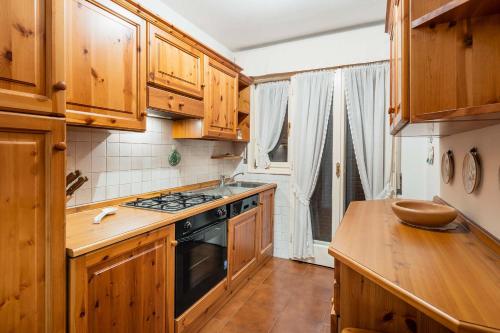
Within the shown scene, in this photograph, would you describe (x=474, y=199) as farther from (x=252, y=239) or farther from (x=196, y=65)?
(x=196, y=65)

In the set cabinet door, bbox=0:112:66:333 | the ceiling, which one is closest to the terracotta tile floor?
cabinet door, bbox=0:112:66:333

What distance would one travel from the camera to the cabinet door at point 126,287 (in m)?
1.18

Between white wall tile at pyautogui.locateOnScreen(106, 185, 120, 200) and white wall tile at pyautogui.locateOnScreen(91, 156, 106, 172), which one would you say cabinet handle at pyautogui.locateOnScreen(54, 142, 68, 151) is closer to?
white wall tile at pyautogui.locateOnScreen(91, 156, 106, 172)

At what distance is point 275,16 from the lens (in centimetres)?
267

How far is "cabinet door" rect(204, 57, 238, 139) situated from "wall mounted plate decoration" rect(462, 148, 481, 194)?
1885 millimetres

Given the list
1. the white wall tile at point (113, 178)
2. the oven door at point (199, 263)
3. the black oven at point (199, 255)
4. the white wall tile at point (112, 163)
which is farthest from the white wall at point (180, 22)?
the oven door at point (199, 263)

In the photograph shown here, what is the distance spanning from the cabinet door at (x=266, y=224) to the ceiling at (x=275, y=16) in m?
1.78

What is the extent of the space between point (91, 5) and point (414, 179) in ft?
9.70

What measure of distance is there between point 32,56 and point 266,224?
2671 mm

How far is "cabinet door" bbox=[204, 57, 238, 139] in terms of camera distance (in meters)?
2.53

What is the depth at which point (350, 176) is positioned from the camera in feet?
10.1

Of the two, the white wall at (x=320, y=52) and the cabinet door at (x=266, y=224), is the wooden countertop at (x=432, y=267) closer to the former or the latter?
the cabinet door at (x=266, y=224)

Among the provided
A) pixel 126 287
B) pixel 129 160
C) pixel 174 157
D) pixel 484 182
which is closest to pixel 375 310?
pixel 484 182

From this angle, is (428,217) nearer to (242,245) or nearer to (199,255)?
(199,255)
